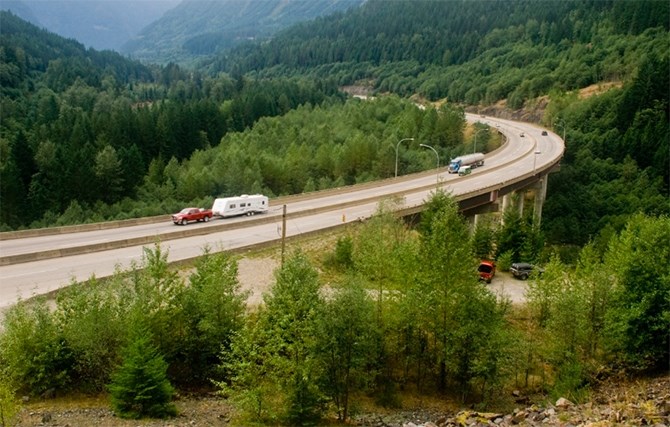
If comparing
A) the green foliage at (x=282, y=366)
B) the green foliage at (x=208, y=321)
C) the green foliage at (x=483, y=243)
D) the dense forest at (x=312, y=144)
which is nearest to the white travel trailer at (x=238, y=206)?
the green foliage at (x=483, y=243)

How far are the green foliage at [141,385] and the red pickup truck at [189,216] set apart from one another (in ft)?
82.7

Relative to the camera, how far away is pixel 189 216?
153 feet

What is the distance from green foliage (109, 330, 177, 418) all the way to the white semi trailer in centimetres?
6042

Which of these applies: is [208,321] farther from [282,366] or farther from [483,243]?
[483,243]

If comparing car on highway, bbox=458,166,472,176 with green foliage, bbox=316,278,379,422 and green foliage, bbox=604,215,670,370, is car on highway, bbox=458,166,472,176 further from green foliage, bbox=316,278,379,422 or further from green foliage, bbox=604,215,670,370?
green foliage, bbox=316,278,379,422

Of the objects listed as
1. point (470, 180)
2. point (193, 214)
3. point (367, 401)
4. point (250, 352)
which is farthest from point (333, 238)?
point (470, 180)

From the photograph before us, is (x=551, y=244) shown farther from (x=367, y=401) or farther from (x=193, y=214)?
(x=367, y=401)

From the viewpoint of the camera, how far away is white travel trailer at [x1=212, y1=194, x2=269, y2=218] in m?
49.2

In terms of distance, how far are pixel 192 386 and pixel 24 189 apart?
2717 inches

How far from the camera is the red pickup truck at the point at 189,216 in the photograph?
1823 inches

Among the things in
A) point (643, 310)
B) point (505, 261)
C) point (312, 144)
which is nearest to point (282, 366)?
point (643, 310)

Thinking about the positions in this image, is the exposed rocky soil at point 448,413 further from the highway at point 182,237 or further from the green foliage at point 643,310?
the highway at point 182,237

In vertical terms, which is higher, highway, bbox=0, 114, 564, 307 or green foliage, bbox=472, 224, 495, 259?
highway, bbox=0, 114, 564, 307

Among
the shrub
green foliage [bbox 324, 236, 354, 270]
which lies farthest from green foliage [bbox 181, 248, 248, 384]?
the shrub
